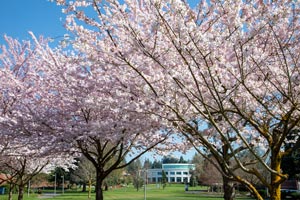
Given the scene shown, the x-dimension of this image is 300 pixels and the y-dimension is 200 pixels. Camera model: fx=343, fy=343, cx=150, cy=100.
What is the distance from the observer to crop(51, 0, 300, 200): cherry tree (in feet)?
13.0

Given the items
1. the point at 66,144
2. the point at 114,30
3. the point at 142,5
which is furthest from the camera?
the point at 66,144

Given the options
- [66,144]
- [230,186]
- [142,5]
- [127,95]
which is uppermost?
A: [142,5]

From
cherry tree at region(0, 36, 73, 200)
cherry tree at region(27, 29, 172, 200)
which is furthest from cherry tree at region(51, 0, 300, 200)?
cherry tree at region(0, 36, 73, 200)

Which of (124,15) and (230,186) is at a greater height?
(124,15)

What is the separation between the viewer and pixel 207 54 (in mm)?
3871

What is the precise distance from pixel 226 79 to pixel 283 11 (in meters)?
2.42

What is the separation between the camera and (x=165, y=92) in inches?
205

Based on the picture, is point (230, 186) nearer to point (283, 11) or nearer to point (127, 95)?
point (127, 95)

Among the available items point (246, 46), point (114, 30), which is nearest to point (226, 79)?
point (246, 46)

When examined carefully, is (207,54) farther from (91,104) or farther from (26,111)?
(26,111)

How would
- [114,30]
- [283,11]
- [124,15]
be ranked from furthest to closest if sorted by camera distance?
[114,30], [124,15], [283,11]

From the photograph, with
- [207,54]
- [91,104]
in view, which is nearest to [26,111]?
[91,104]

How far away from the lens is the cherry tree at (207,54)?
396cm

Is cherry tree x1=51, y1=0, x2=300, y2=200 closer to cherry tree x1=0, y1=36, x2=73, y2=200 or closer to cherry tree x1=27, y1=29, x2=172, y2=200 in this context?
cherry tree x1=27, y1=29, x2=172, y2=200
